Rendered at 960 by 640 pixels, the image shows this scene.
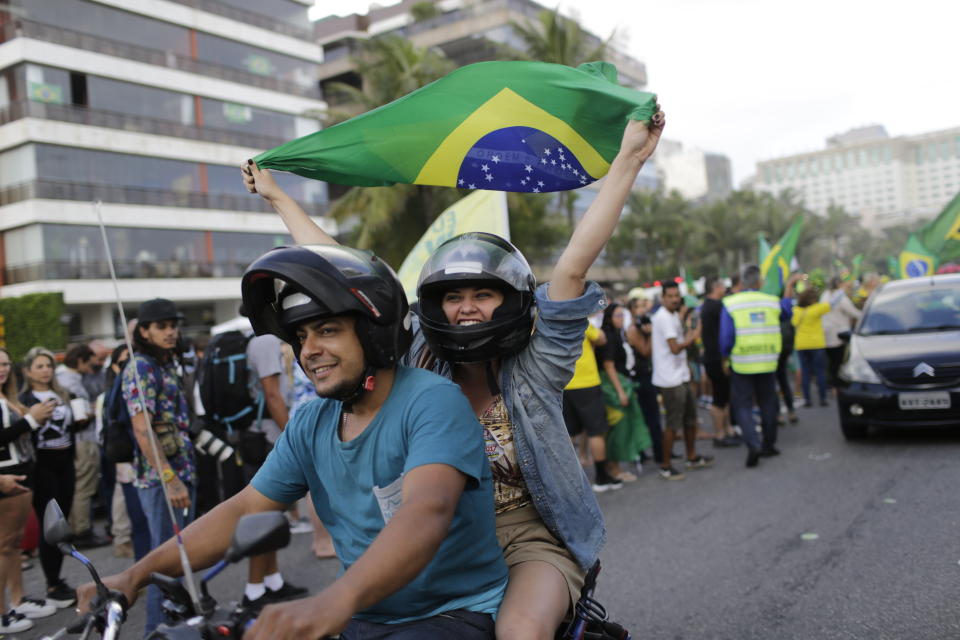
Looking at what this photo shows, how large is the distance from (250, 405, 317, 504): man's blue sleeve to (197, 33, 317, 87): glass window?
37722 mm

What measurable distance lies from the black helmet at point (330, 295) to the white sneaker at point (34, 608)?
4.67 metres

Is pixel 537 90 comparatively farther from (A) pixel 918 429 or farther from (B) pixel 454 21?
(B) pixel 454 21

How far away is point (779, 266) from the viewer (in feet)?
38.2

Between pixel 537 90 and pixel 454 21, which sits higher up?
pixel 454 21

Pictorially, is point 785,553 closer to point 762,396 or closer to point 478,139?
point 762,396

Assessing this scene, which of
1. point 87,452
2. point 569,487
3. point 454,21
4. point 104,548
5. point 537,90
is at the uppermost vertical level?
point 454,21

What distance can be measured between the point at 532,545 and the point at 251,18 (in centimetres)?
4008

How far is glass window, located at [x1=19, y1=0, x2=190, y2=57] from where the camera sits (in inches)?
1199

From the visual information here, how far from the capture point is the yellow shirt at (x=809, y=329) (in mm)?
12312

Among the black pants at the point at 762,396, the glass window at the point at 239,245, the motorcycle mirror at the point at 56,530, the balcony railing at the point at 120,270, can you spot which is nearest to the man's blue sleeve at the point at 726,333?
the black pants at the point at 762,396

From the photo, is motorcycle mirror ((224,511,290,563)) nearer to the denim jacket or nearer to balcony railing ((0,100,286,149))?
the denim jacket

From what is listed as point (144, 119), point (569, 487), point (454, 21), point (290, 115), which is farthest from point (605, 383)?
point (454, 21)

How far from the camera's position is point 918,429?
915cm

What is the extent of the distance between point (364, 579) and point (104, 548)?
714 centimetres
